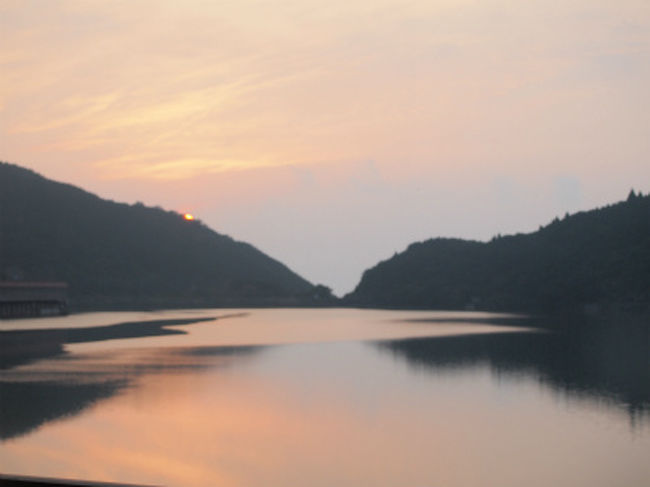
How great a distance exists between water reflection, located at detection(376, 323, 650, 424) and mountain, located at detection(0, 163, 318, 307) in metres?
47.8

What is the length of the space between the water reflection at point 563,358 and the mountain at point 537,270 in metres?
32.7

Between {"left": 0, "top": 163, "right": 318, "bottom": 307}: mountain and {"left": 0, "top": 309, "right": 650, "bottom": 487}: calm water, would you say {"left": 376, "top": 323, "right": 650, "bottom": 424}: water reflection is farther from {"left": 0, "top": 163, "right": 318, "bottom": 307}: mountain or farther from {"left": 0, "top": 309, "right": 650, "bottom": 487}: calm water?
{"left": 0, "top": 163, "right": 318, "bottom": 307}: mountain

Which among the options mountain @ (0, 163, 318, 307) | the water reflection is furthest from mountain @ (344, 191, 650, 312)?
the water reflection

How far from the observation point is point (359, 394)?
19.7 m

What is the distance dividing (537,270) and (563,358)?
6260 cm

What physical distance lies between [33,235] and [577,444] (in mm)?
76340

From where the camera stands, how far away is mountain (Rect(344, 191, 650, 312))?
73562mm

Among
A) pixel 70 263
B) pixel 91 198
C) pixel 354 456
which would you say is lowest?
pixel 354 456

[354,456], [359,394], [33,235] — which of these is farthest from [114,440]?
[33,235]

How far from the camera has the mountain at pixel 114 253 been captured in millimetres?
80562

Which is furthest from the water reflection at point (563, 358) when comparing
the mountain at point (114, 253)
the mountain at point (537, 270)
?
the mountain at point (114, 253)

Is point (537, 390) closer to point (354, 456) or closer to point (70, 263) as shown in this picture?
point (354, 456)

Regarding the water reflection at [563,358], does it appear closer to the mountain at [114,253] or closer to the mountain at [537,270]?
the mountain at [537,270]

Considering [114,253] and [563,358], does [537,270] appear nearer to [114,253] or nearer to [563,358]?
[114,253]
